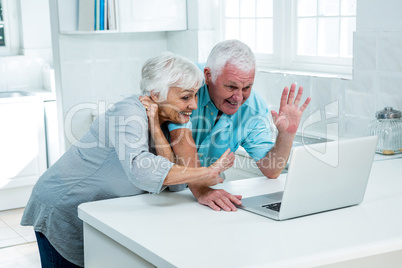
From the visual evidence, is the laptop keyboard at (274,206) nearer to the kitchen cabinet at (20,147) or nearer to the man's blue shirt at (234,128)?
the man's blue shirt at (234,128)

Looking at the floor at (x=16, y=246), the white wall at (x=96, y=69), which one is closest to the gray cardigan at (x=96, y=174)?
the floor at (x=16, y=246)

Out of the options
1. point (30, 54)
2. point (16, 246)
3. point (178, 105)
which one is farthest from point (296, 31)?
point (30, 54)

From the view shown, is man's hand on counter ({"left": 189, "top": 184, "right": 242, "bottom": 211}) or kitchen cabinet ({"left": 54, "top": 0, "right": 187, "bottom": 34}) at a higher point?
kitchen cabinet ({"left": 54, "top": 0, "right": 187, "bottom": 34})

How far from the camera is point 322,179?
1.86 meters

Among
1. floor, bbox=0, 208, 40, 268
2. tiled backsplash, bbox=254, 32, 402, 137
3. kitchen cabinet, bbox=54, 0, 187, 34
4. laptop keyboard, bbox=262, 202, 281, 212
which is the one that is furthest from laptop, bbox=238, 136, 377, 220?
kitchen cabinet, bbox=54, 0, 187, 34

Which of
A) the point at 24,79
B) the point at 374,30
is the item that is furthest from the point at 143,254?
the point at 24,79

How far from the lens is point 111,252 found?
6.19ft

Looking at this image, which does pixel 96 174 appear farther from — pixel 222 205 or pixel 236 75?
pixel 236 75

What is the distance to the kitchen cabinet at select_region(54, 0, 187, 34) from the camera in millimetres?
4078

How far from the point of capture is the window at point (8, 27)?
5.54m

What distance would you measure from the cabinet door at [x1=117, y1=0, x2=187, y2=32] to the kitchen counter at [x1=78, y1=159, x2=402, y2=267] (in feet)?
7.62

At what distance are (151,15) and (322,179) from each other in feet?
9.15

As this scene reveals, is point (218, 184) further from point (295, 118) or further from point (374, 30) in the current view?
point (374, 30)

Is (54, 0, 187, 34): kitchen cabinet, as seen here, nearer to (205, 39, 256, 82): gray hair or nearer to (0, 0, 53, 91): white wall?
(0, 0, 53, 91): white wall
